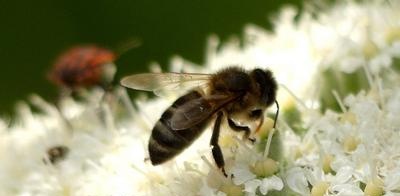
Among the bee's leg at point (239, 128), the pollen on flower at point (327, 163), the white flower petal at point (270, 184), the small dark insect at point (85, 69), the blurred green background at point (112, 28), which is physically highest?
the bee's leg at point (239, 128)

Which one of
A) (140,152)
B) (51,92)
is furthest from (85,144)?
(51,92)

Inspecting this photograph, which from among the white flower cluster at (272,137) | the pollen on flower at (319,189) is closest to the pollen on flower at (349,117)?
the white flower cluster at (272,137)

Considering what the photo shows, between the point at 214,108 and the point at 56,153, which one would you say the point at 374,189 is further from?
the point at 56,153

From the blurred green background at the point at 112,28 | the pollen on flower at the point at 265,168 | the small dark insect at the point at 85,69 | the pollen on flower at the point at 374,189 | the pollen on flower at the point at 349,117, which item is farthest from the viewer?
the blurred green background at the point at 112,28

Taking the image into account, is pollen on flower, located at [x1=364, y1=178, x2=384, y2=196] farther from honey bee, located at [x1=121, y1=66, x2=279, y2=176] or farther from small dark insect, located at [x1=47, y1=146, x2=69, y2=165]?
small dark insect, located at [x1=47, y1=146, x2=69, y2=165]

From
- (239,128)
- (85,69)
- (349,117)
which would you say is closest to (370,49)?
(349,117)

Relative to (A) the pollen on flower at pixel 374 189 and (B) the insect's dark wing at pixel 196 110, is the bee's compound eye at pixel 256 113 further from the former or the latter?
(A) the pollen on flower at pixel 374 189
